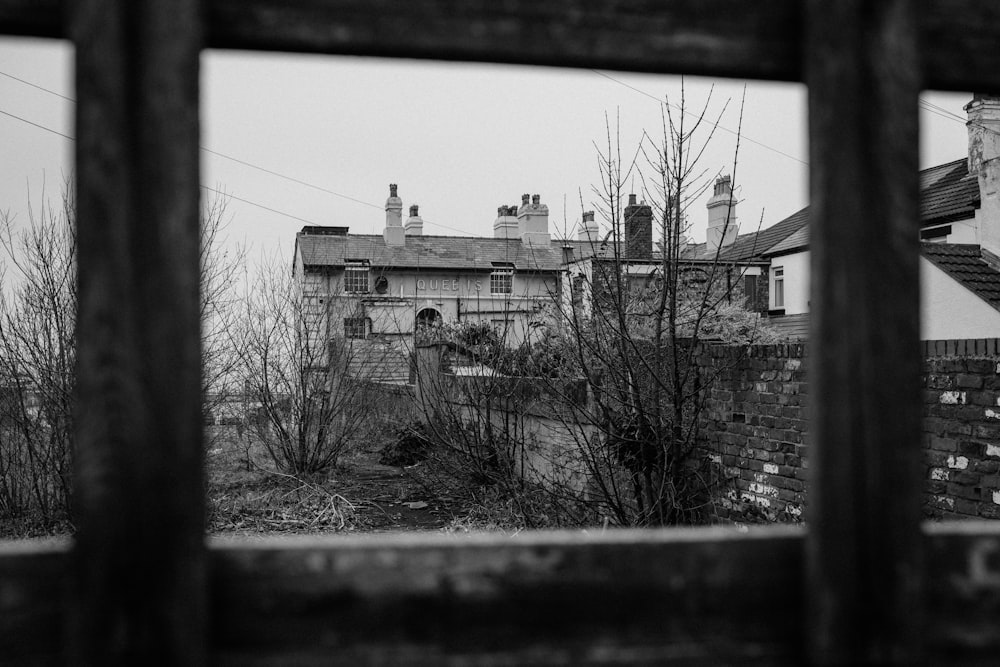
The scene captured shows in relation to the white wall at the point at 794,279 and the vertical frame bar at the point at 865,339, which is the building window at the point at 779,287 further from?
the vertical frame bar at the point at 865,339

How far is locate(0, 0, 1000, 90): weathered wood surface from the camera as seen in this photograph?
92cm

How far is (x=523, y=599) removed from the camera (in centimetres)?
94

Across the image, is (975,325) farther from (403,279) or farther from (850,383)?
(403,279)

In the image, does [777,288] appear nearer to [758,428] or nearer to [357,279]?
[357,279]

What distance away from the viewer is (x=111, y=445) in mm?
845

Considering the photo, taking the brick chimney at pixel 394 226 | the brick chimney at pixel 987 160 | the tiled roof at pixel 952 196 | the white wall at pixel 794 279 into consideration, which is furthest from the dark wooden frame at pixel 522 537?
the brick chimney at pixel 394 226

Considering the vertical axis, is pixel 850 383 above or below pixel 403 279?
below

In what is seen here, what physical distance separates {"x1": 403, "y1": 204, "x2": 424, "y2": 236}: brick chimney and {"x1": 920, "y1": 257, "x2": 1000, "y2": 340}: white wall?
108 feet

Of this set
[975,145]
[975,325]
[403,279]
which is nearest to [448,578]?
[975,325]

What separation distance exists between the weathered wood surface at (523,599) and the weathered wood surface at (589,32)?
1.87ft

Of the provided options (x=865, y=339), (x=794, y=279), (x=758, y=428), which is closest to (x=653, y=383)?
(x=758, y=428)

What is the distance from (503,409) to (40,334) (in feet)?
17.0

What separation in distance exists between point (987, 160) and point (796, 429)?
35.2 ft

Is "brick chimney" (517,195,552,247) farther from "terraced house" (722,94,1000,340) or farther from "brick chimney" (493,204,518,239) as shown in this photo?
"terraced house" (722,94,1000,340)
